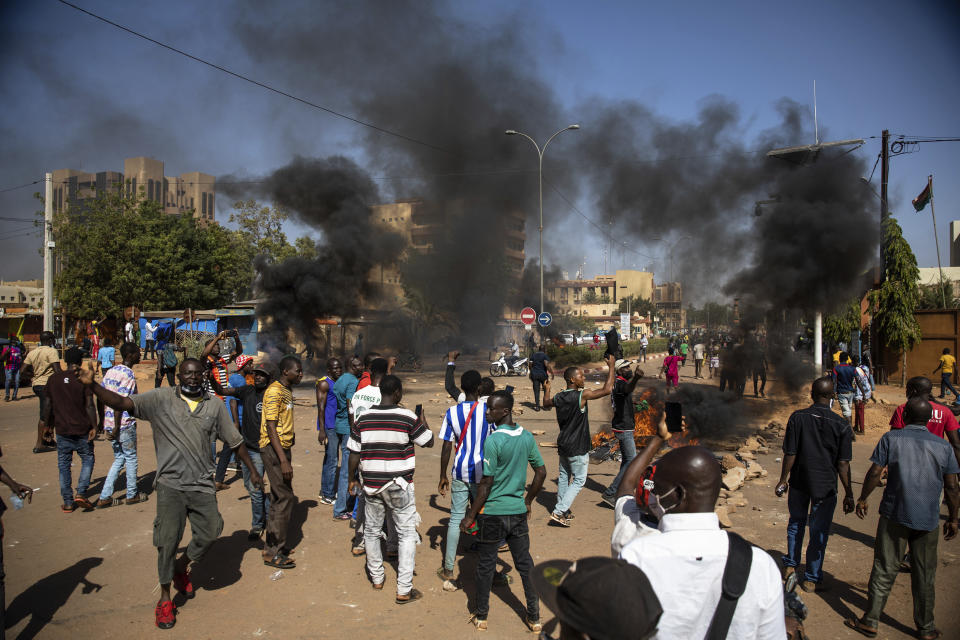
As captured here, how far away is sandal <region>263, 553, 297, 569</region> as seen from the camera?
175 inches

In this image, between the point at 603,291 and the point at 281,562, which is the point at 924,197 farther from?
the point at 603,291

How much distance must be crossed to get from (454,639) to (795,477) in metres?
2.64

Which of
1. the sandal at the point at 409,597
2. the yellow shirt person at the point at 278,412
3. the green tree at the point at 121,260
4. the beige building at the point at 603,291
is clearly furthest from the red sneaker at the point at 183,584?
the beige building at the point at 603,291

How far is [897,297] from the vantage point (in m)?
16.9

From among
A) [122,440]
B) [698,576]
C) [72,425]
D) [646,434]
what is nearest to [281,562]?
[122,440]

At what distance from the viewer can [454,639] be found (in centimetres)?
352

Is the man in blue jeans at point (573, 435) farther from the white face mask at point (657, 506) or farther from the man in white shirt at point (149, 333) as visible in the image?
the man in white shirt at point (149, 333)

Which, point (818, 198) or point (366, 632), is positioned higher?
point (818, 198)

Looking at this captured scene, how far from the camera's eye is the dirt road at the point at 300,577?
367cm

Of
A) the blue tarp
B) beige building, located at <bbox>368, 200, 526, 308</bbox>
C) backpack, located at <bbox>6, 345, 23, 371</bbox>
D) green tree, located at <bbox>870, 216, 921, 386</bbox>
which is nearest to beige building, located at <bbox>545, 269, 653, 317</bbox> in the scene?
beige building, located at <bbox>368, 200, 526, 308</bbox>

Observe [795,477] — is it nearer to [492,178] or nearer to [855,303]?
[855,303]

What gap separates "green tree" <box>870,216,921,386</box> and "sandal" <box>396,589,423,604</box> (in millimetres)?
18053

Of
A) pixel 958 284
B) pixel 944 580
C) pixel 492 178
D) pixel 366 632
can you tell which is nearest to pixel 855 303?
pixel 492 178

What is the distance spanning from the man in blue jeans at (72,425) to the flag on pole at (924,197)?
23.6 metres
